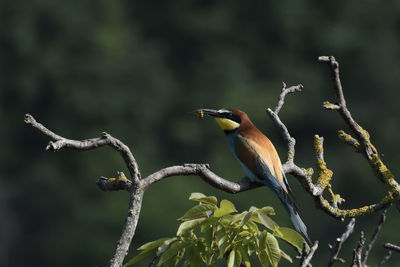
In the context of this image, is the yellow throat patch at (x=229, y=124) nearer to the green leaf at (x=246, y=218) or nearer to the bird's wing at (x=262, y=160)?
the bird's wing at (x=262, y=160)

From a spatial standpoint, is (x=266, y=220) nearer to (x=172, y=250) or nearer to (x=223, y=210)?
(x=223, y=210)

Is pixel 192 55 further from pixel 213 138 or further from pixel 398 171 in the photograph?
pixel 398 171

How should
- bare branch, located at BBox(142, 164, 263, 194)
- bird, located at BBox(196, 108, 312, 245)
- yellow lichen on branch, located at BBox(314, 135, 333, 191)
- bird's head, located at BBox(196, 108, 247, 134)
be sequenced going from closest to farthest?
bare branch, located at BBox(142, 164, 263, 194), yellow lichen on branch, located at BBox(314, 135, 333, 191), bird, located at BBox(196, 108, 312, 245), bird's head, located at BBox(196, 108, 247, 134)

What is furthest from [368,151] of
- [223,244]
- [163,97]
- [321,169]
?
[163,97]

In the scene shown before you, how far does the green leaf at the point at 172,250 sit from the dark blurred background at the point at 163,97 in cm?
1860

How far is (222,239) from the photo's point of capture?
8.52ft

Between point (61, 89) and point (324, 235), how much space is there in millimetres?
10592

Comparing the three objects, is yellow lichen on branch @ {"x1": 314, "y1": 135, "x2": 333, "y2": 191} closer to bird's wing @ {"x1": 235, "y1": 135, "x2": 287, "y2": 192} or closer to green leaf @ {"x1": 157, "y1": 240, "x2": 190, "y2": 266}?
bird's wing @ {"x1": 235, "y1": 135, "x2": 287, "y2": 192}

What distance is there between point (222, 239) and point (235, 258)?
8 cm

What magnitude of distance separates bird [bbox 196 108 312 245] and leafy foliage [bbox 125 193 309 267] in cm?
99

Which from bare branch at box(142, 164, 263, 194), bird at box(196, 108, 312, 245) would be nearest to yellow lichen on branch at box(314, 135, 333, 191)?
bird at box(196, 108, 312, 245)

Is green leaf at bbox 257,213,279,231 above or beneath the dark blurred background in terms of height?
above

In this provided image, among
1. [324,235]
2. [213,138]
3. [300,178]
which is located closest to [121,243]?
[300,178]

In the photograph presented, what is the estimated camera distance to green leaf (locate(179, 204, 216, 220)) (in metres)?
2.65
